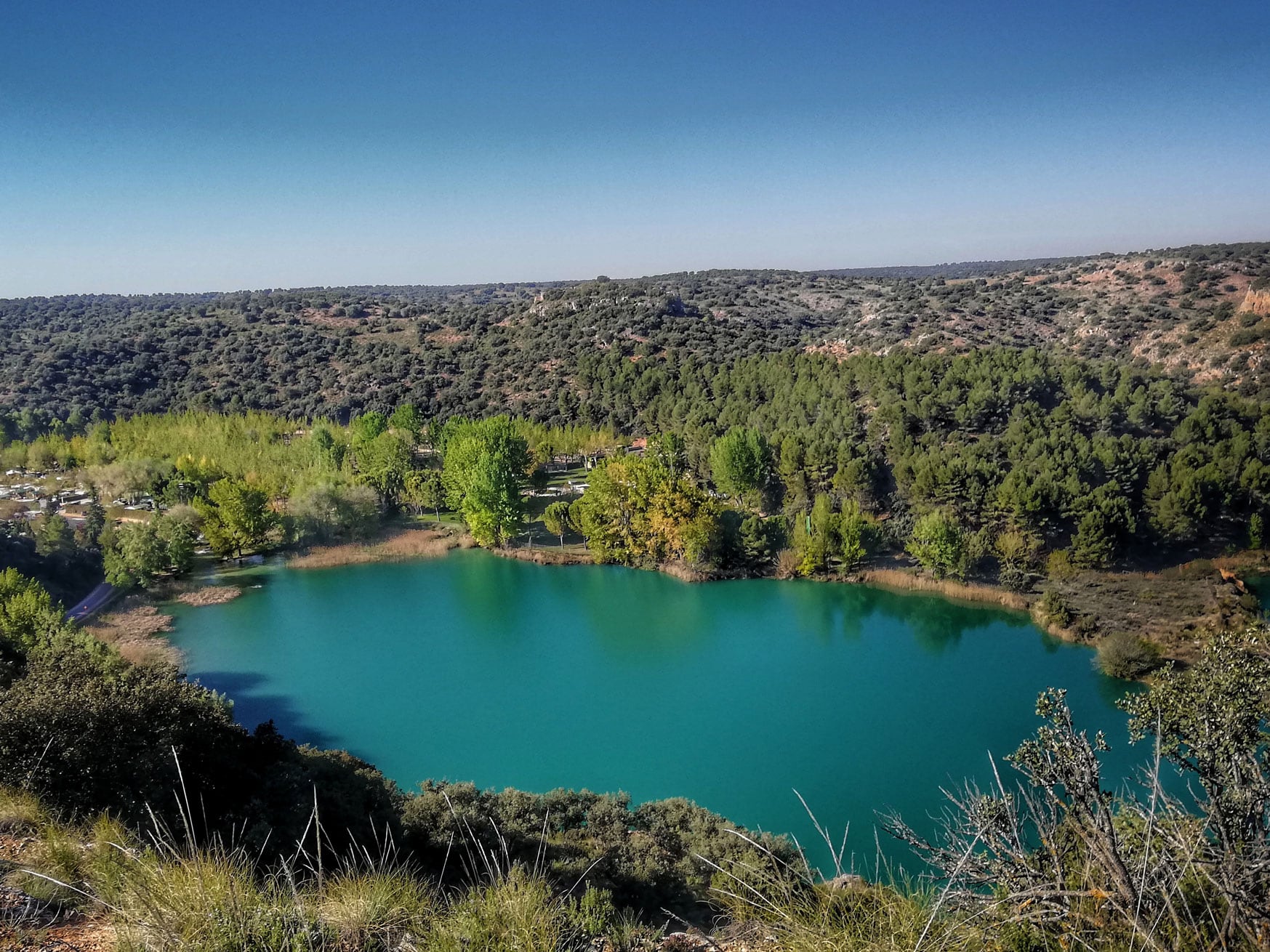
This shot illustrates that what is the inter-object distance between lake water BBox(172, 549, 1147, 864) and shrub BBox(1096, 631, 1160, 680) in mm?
359

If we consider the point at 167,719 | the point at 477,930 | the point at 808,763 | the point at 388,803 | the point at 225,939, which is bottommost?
the point at 808,763

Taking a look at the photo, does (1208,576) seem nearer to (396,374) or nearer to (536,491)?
(536,491)

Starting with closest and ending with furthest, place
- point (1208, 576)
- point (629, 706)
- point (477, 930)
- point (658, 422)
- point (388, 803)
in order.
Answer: point (477, 930)
point (388, 803)
point (629, 706)
point (1208, 576)
point (658, 422)

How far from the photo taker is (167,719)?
9914 mm

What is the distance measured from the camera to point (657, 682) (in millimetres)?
20984

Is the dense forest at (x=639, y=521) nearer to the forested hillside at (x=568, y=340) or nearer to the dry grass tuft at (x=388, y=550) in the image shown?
the forested hillside at (x=568, y=340)

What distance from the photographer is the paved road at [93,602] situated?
82.7 ft

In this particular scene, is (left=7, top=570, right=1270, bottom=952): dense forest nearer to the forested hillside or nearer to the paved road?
the paved road

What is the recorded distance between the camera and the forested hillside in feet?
167

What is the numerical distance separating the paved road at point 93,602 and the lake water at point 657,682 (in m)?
3.04

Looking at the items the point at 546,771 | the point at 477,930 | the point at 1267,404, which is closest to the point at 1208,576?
the point at 1267,404

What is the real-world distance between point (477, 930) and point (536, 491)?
37713 millimetres

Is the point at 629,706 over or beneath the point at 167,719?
beneath

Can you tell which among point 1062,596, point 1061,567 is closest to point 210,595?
point 1062,596
